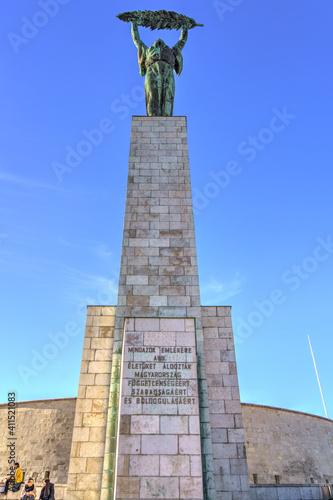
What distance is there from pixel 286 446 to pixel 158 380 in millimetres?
13136

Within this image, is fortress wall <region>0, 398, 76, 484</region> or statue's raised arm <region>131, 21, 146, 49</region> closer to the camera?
statue's raised arm <region>131, 21, 146, 49</region>

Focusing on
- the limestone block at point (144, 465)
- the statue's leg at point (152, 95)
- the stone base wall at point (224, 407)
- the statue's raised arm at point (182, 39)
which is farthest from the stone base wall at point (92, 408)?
the statue's raised arm at point (182, 39)

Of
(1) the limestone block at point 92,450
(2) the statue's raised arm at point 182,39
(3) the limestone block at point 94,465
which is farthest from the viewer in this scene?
(2) the statue's raised arm at point 182,39

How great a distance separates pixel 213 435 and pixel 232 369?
4.87 ft

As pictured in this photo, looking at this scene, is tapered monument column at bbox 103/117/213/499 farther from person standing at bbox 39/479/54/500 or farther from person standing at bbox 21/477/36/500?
person standing at bbox 21/477/36/500

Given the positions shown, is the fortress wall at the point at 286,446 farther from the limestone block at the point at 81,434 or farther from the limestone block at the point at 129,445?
the limestone block at the point at 129,445

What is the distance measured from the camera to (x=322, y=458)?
18.7 m

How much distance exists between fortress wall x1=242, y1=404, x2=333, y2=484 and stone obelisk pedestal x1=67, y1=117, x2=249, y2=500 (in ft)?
33.2

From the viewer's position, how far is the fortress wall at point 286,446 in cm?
1697

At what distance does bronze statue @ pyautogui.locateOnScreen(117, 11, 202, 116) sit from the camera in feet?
45.4

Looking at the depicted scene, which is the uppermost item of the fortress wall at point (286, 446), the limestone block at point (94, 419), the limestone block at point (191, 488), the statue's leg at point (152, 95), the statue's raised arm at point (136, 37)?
the statue's raised arm at point (136, 37)

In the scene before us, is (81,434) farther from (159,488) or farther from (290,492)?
(290,492)

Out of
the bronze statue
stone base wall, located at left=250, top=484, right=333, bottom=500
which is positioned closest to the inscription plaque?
stone base wall, located at left=250, top=484, right=333, bottom=500

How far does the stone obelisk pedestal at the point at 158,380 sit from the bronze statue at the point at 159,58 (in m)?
3.92
